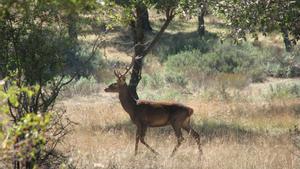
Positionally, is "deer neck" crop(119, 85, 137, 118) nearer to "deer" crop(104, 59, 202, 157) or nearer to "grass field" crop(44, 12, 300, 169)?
"deer" crop(104, 59, 202, 157)

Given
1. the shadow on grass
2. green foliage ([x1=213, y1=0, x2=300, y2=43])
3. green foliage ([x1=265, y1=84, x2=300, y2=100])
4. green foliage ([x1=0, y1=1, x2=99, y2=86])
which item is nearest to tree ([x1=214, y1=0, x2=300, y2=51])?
green foliage ([x1=213, y1=0, x2=300, y2=43])

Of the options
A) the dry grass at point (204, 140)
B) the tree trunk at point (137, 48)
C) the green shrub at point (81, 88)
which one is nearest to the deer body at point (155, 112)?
the dry grass at point (204, 140)

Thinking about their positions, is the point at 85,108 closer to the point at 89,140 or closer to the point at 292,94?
the point at 89,140

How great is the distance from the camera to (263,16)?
834cm

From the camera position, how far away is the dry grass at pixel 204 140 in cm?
989

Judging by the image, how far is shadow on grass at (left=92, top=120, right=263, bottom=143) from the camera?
41.5 ft

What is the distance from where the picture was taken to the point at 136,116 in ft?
37.7

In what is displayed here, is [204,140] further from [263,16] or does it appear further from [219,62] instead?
[219,62]

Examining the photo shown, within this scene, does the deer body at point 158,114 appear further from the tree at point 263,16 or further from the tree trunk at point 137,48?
the tree trunk at point 137,48

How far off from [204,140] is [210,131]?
1.24m

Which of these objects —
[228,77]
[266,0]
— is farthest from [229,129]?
[228,77]

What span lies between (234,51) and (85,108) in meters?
15.6

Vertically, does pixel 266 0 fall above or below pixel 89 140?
above

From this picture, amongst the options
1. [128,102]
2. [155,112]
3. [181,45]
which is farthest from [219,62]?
[155,112]
